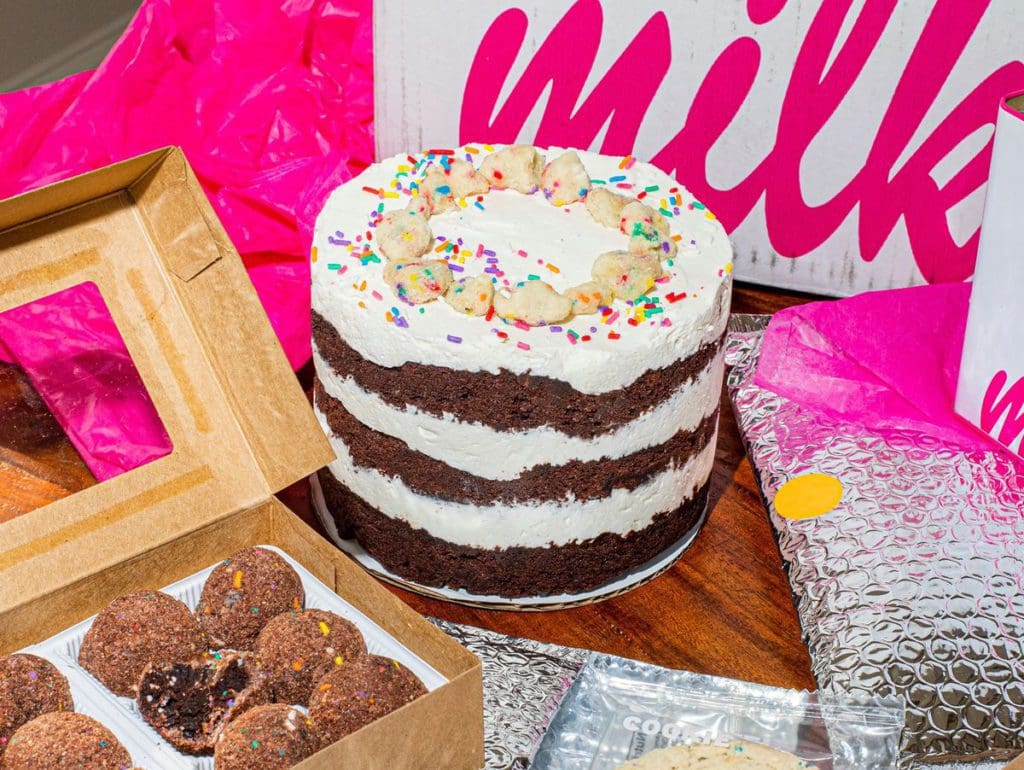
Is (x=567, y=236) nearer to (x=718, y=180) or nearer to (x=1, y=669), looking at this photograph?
(x=718, y=180)

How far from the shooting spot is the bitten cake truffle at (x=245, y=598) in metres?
1.76

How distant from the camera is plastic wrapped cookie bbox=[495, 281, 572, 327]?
1.93 metres

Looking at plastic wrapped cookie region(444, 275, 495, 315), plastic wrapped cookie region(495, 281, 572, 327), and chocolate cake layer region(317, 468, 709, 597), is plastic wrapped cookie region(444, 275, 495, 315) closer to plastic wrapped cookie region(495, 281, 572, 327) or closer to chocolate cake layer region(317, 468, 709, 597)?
plastic wrapped cookie region(495, 281, 572, 327)

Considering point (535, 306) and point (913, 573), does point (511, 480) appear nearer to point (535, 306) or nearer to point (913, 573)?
point (535, 306)

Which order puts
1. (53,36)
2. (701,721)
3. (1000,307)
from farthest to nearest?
(53,36)
(1000,307)
(701,721)

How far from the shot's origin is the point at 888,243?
277cm

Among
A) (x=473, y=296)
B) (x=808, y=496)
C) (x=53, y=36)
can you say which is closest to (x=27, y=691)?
(x=473, y=296)

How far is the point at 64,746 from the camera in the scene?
1528 mm

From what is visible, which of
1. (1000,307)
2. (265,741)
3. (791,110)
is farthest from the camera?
(791,110)

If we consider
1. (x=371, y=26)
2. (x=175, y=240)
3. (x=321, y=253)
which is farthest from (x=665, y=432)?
(x=371, y=26)

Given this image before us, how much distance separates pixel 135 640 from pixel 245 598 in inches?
5.9

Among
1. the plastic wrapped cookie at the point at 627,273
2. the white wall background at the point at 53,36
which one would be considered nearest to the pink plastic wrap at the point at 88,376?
the plastic wrapped cookie at the point at 627,273

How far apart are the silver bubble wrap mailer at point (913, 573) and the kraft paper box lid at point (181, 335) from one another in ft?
2.72

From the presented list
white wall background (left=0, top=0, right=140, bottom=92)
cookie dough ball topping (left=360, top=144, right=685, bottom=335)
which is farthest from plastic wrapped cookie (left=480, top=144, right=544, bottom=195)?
white wall background (left=0, top=0, right=140, bottom=92)
